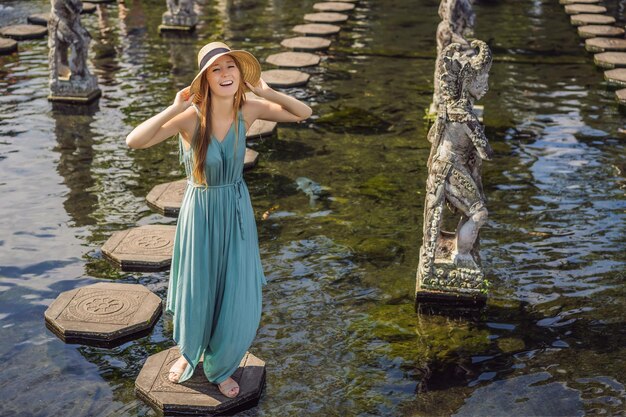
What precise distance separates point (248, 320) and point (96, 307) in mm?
1863

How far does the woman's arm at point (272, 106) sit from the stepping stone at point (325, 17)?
38.1ft

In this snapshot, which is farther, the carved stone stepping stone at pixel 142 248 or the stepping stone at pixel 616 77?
the stepping stone at pixel 616 77

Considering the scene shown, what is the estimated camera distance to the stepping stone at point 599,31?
16.4 metres

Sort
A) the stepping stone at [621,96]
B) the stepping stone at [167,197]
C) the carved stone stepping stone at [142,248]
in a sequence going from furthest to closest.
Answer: the stepping stone at [621,96], the stepping stone at [167,197], the carved stone stepping stone at [142,248]

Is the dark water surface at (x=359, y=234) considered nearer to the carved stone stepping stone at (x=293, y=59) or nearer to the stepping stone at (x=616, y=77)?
the carved stone stepping stone at (x=293, y=59)

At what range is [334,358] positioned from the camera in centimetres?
673

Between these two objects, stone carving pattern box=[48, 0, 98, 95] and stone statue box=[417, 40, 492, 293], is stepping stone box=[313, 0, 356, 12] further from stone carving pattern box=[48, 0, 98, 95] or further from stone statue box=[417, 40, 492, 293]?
stone statue box=[417, 40, 492, 293]

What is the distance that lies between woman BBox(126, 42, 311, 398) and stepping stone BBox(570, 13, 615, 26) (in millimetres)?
12802

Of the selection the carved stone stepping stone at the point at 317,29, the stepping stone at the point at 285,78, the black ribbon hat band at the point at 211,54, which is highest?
the black ribbon hat band at the point at 211,54

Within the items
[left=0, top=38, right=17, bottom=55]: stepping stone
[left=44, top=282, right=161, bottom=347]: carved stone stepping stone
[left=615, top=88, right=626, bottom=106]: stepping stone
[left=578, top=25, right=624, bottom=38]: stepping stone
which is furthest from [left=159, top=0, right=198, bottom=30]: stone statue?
[left=44, top=282, right=161, bottom=347]: carved stone stepping stone

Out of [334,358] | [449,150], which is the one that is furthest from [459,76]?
[334,358]

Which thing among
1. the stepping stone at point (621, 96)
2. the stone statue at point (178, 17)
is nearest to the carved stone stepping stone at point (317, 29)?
the stone statue at point (178, 17)

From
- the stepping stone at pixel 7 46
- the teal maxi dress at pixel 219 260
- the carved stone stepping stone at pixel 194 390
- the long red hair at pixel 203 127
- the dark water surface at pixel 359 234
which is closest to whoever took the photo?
the long red hair at pixel 203 127

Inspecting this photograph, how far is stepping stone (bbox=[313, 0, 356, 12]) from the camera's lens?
722 inches
